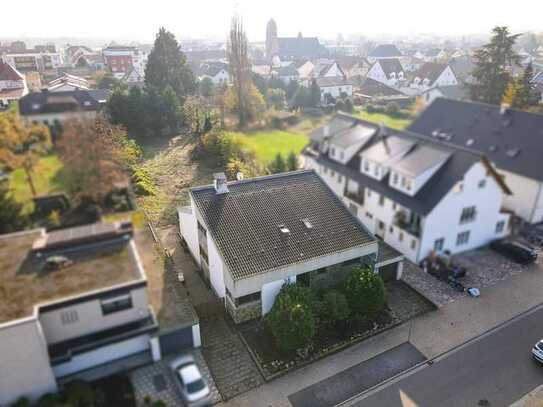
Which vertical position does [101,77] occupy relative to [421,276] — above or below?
above

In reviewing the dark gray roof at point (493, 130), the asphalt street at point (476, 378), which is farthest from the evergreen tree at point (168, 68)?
the asphalt street at point (476, 378)

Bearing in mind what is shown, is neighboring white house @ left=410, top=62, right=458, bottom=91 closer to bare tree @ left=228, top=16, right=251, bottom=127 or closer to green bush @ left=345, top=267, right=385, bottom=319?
green bush @ left=345, top=267, right=385, bottom=319

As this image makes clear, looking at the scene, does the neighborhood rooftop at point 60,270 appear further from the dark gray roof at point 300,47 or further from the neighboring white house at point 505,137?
the dark gray roof at point 300,47

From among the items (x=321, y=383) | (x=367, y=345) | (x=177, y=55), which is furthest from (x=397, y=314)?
(x=177, y=55)

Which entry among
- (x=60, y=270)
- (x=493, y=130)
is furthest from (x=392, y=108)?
(x=60, y=270)

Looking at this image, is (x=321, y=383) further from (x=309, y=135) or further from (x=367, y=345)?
(x=309, y=135)

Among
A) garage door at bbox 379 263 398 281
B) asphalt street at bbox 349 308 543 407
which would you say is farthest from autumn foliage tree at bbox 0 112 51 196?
garage door at bbox 379 263 398 281
